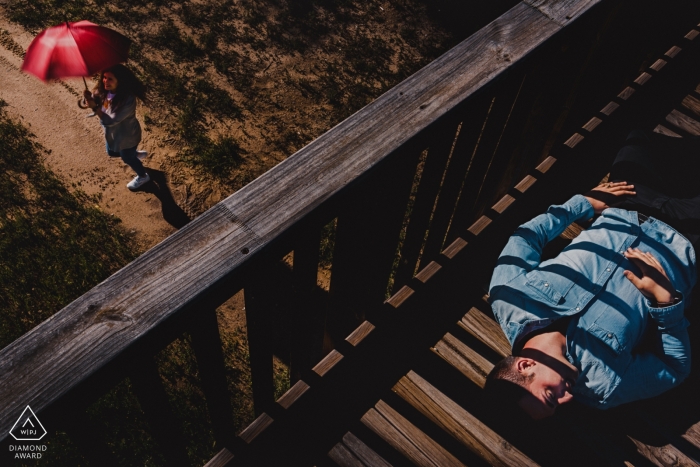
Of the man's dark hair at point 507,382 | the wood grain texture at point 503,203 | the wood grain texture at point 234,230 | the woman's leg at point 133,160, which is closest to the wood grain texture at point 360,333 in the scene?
the man's dark hair at point 507,382

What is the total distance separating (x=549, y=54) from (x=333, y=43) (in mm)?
4787

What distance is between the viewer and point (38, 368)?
1027 millimetres

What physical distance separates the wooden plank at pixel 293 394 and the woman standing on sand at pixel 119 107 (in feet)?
10.4

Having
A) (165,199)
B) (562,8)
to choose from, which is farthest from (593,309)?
(165,199)

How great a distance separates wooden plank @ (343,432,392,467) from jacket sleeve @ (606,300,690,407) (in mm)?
1031

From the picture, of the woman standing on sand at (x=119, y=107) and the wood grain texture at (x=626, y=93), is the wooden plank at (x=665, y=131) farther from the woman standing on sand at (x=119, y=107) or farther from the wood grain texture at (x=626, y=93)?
the woman standing on sand at (x=119, y=107)

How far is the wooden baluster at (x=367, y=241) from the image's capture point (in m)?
1.58

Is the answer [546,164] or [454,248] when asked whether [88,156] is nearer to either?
[454,248]

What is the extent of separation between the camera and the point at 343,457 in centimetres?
235

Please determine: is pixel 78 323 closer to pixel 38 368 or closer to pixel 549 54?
pixel 38 368

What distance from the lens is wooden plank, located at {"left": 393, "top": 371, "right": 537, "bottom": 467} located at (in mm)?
2438

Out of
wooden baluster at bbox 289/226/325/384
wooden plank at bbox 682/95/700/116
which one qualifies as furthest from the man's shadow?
wooden plank at bbox 682/95/700/116

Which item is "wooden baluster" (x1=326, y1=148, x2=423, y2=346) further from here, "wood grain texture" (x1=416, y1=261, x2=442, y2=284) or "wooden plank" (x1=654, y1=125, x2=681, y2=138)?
"wooden plank" (x1=654, y1=125, x2=681, y2=138)

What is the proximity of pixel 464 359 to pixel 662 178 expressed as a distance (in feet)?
5.80
